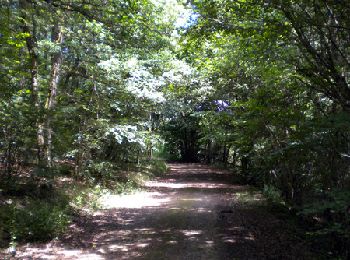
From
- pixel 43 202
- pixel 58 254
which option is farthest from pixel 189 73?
pixel 58 254

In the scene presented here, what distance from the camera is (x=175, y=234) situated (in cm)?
866

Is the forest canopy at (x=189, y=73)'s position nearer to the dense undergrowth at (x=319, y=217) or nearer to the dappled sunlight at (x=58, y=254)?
the dense undergrowth at (x=319, y=217)

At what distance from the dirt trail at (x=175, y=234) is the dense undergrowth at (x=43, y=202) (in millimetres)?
393

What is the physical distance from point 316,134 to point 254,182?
38.1ft

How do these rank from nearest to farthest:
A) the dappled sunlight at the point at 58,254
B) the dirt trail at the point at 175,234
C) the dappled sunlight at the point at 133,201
A: the dappled sunlight at the point at 58,254 → the dirt trail at the point at 175,234 → the dappled sunlight at the point at 133,201

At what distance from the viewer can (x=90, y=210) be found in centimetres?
1092

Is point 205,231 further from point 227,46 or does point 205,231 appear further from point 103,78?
point 103,78

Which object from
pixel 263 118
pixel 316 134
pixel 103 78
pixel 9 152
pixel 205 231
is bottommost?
pixel 205 231

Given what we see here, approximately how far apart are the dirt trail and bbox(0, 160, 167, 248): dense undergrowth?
393mm

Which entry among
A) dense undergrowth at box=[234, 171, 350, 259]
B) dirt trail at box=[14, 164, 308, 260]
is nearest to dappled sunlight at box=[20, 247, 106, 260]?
dirt trail at box=[14, 164, 308, 260]

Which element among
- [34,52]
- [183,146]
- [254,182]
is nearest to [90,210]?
[34,52]

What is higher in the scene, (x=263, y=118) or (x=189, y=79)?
(x=189, y=79)

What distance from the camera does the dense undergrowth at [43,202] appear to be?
753 centimetres

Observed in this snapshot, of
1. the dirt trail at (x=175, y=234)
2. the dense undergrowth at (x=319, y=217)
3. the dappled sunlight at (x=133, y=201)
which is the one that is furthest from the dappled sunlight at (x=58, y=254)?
the dappled sunlight at (x=133, y=201)
